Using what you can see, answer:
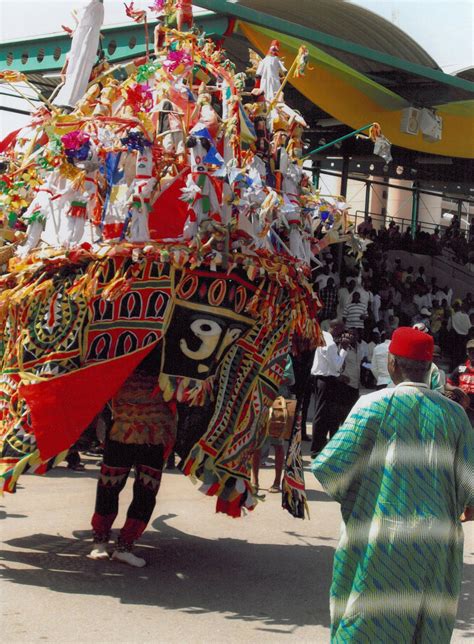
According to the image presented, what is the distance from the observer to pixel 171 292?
20.1 ft

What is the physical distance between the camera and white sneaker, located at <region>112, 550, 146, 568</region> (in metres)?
6.51

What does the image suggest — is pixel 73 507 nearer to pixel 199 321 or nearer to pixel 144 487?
pixel 144 487

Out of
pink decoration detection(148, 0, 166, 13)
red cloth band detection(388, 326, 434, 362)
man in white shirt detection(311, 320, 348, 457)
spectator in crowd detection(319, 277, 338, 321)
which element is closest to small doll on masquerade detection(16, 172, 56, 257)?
pink decoration detection(148, 0, 166, 13)

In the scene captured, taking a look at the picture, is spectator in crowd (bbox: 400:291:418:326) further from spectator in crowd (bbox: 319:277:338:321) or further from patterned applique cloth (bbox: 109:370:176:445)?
patterned applique cloth (bbox: 109:370:176:445)

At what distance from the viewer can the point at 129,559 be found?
651 centimetres

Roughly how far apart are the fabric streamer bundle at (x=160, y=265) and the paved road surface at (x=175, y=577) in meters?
0.58

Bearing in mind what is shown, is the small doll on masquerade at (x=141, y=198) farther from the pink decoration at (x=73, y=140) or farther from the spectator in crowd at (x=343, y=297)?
the spectator in crowd at (x=343, y=297)

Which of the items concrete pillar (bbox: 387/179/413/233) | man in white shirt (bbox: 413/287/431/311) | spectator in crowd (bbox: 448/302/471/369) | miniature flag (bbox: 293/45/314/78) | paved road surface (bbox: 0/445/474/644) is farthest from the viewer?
concrete pillar (bbox: 387/179/413/233)

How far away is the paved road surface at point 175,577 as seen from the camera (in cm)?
541

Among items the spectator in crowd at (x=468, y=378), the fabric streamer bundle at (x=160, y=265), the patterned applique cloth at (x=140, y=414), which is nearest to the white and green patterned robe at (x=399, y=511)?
the fabric streamer bundle at (x=160, y=265)

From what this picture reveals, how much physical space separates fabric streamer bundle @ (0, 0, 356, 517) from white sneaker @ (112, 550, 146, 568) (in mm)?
616

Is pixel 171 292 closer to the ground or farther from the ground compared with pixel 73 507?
farther from the ground

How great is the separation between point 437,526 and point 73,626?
6.87ft

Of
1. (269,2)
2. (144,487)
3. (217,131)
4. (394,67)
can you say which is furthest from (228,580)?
(269,2)
